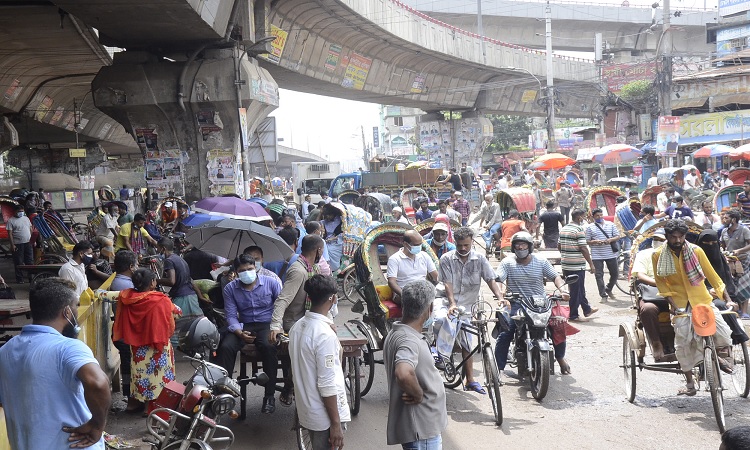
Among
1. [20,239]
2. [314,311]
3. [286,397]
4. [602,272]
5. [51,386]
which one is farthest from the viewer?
[20,239]

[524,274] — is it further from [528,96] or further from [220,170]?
[528,96]

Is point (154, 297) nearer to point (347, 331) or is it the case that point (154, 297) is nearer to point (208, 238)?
point (347, 331)

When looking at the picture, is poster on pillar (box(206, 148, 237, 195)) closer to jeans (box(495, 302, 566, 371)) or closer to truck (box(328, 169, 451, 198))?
truck (box(328, 169, 451, 198))

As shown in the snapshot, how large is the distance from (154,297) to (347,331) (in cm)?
181

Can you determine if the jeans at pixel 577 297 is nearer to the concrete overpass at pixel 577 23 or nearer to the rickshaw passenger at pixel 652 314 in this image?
the rickshaw passenger at pixel 652 314

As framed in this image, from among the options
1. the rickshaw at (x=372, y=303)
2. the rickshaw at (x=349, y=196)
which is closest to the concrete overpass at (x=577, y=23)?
the rickshaw at (x=349, y=196)

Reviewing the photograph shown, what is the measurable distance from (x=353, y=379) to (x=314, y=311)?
2.73 m

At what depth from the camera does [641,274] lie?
816 cm

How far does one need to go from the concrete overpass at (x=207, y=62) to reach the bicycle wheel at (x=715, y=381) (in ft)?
33.7

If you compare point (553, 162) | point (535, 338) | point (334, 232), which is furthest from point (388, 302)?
point (553, 162)

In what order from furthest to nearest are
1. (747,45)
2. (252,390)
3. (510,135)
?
(510,135)
(747,45)
(252,390)

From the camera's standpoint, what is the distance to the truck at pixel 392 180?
32.5 m

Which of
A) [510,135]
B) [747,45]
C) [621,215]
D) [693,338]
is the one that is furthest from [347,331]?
[510,135]

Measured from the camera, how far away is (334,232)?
15570 millimetres
